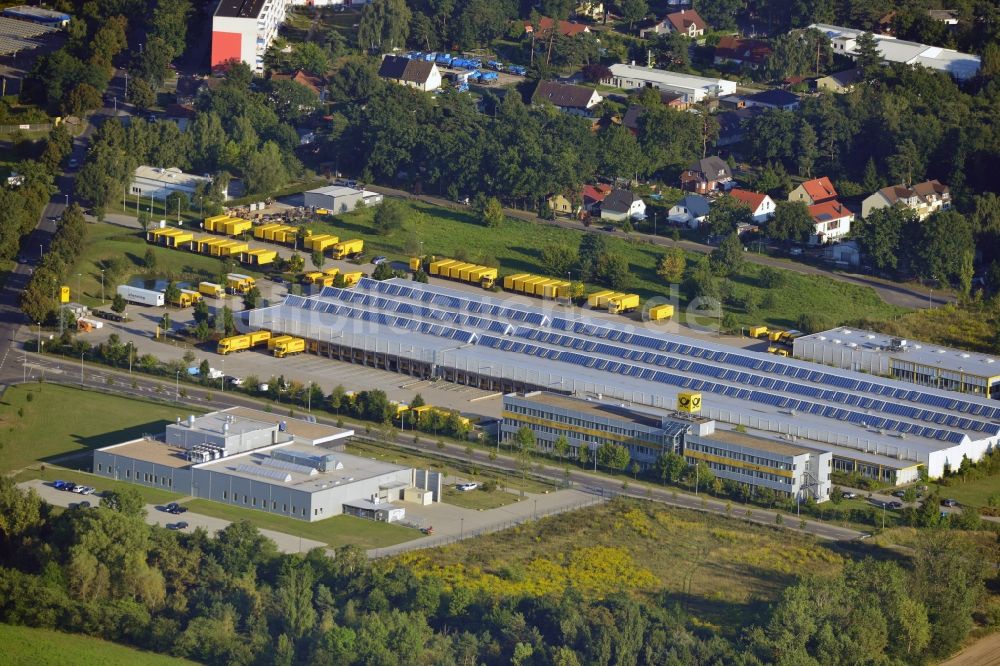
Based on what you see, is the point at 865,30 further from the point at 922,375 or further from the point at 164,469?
the point at 164,469

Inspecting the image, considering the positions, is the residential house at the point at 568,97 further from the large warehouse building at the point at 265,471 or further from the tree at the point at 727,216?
the large warehouse building at the point at 265,471

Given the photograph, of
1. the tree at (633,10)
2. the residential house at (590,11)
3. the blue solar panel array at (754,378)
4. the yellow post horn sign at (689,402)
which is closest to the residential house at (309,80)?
the residential house at (590,11)

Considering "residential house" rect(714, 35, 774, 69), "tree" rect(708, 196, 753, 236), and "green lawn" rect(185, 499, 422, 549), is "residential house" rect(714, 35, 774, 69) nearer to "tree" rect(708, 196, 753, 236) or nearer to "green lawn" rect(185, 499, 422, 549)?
"tree" rect(708, 196, 753, 236)

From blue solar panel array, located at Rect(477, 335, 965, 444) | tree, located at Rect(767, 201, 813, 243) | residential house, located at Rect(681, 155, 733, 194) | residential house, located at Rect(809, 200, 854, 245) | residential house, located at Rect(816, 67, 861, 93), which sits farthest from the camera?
residential house, located at Rect(816, 67, 861, 93)

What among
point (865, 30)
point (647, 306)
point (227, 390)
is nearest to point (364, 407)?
point (227, 390)

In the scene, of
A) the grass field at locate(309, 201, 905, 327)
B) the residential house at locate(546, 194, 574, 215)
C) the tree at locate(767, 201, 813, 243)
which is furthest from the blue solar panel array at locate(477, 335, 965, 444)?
the residential house at locate(546, 194, 574, 215)
